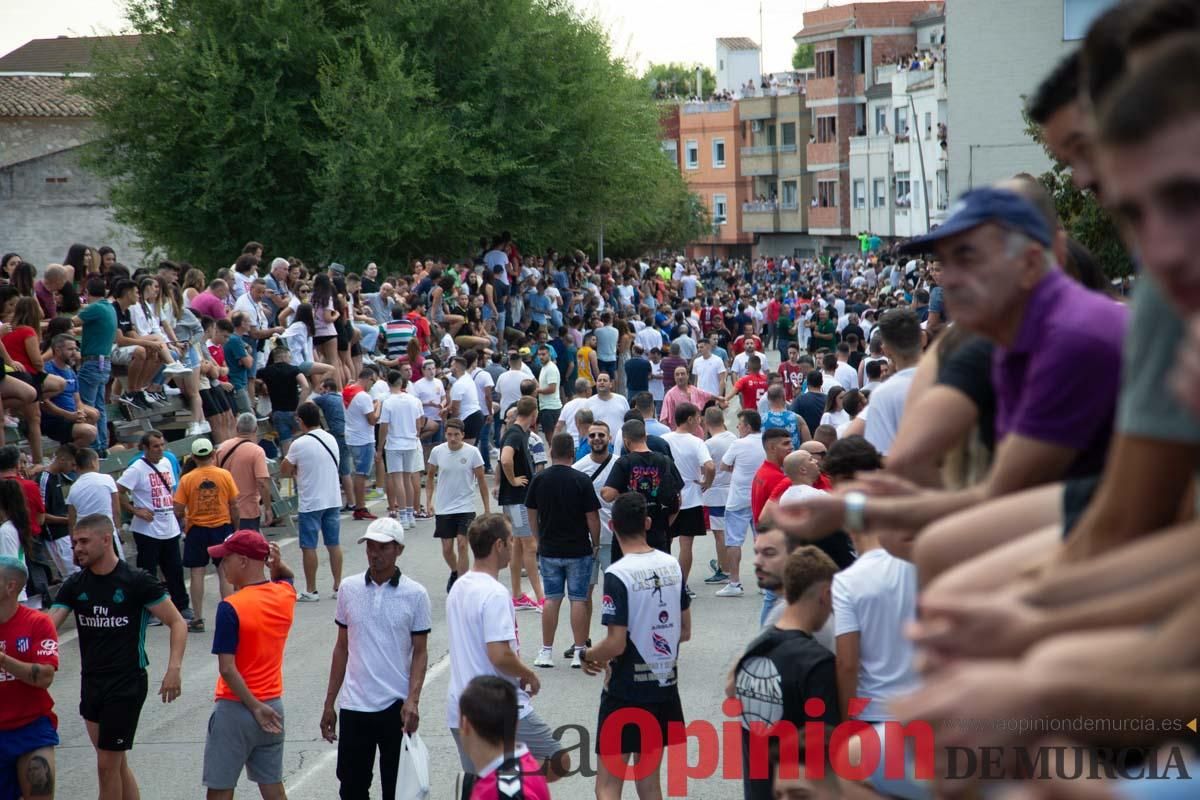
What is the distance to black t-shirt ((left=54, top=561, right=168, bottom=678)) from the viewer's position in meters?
8.80

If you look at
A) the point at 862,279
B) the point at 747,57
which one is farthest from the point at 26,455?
the point at 747,57

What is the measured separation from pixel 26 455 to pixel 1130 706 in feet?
46.8

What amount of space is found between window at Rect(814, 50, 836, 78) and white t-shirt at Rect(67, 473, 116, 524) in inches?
2614

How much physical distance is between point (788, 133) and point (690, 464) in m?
71.5

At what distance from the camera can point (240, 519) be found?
13992mm

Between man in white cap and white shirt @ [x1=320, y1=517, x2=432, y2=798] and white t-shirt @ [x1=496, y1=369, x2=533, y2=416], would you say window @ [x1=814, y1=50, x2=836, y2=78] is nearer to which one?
white t-shirt @ [x1=496, y1=369, x2=533, y2=416]

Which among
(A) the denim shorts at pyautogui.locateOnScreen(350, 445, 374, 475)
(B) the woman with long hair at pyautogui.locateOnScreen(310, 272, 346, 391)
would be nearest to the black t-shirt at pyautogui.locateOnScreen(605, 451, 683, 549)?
(A) the denim shorts at pyautogui.locateOnScreen(350, 445, 374, 475)

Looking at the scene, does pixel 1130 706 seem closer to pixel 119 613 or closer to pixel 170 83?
pixel 119 613

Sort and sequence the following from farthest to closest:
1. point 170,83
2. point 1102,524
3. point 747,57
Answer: point 747,57, point 170,83, point 1102,524

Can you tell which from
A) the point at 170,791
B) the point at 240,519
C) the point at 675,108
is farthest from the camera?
Result: the point at 675,108

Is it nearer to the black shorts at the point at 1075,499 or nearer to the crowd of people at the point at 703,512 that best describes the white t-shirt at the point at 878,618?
the crowd of people at the point at 703,512

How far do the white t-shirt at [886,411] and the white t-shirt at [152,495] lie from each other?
8.86m

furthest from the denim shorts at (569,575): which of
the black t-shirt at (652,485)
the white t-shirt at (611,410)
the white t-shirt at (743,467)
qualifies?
the white t-shirt at (611,410)

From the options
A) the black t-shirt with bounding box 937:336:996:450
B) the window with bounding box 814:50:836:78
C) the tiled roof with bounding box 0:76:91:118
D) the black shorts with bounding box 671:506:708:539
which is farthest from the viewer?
the window with bounding box 814:50:836:78
